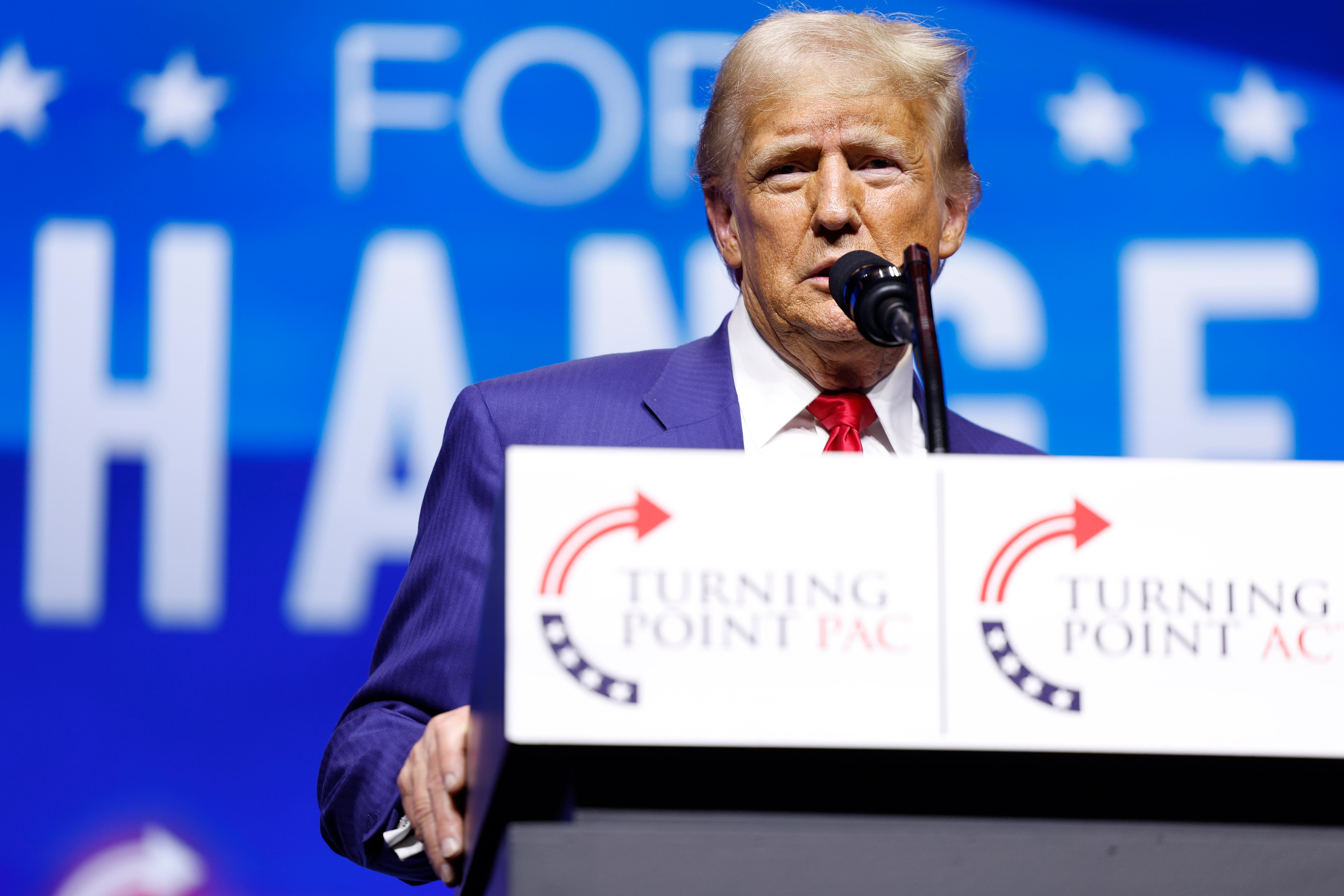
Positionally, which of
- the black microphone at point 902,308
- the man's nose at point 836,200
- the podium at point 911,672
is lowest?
the podium at point 911,672

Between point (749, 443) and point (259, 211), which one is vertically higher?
point (259, 211)

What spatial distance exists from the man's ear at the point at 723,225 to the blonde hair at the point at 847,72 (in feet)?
0.05

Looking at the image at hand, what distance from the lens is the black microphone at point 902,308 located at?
0.97 m

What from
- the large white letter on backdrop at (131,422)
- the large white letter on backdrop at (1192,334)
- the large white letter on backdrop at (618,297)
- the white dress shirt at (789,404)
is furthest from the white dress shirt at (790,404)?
the large white letter on backdrop at (131,422)

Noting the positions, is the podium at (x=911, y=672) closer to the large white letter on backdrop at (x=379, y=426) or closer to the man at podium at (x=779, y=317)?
the man at podium at (x=779, y=317)

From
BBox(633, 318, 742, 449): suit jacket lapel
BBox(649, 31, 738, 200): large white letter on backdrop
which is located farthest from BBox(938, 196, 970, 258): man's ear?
BBox(649, 31, 738, 200): large white letter on backdrop

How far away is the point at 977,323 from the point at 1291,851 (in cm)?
190

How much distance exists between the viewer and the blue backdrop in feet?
7.54

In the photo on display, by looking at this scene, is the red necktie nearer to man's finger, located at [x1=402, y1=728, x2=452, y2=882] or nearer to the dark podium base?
man's finger, located at [x1=402, y1=728, x2=452, y2=882]

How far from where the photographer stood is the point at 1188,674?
0.67m

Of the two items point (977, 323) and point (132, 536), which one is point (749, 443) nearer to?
point (977, 323)

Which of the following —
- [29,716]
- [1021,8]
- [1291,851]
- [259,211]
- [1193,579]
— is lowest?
[29,716]

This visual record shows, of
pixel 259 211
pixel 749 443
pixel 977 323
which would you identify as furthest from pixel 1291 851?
pixel 259 211

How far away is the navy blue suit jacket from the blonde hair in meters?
0.26
